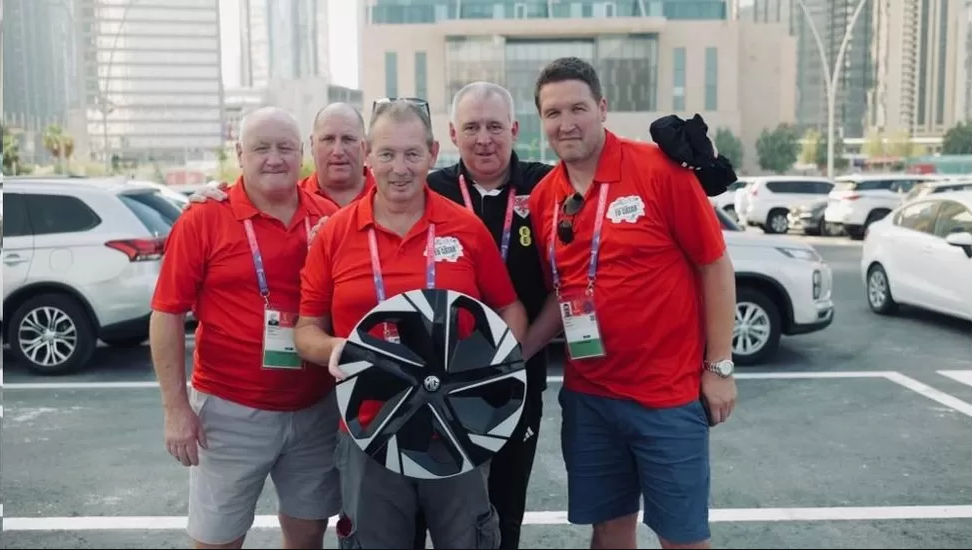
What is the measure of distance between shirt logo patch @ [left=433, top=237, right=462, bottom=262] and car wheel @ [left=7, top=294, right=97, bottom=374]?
20.5 feet

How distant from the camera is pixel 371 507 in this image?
2.63 meters

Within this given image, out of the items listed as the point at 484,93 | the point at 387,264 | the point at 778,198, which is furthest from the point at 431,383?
the point at 778,198

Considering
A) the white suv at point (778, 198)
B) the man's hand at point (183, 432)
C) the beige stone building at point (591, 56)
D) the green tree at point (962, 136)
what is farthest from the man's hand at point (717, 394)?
the beige stone building at point (591, 56)

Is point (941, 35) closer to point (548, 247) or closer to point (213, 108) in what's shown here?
point (548, 247)

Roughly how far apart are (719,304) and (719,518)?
1.81m

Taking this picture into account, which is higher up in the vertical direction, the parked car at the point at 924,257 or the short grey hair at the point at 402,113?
the short grey hair at the point at 402,113

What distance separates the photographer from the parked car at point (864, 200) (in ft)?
71.7

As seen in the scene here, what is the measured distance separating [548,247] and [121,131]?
418 feet

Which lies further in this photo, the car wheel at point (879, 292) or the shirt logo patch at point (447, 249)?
the car wheel at point (879, 292)

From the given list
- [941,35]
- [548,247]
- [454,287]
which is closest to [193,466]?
[454,287]

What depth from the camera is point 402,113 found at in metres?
→ 2.64

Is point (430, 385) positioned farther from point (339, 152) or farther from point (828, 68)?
point (828, 68)

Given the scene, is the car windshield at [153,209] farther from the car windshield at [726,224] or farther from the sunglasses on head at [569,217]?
the sunglasses on head at [569,217]

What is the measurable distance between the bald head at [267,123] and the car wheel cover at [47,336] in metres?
5.74
